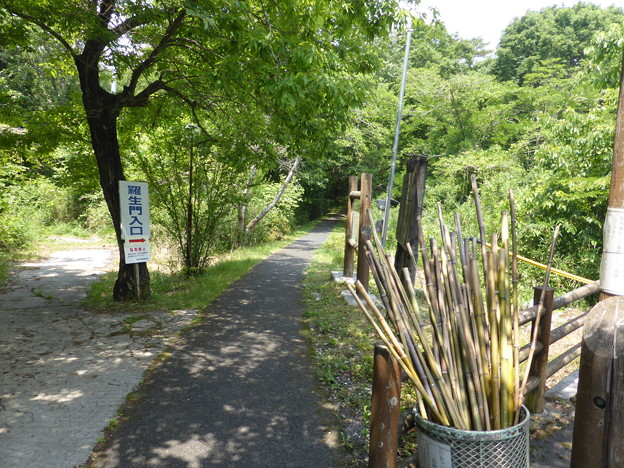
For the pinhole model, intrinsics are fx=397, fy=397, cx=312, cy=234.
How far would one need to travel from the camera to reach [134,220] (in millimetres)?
6168

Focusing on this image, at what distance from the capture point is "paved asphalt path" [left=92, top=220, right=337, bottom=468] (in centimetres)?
279

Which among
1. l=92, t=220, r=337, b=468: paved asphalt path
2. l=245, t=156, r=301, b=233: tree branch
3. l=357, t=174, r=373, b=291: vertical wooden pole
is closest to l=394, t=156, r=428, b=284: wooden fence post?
l=92, t=220, r=337, b=468: paved asphalt path

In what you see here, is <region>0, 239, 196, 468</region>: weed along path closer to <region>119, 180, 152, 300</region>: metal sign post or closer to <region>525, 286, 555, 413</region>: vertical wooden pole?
<region>119, 180, 152, 300</region>: metal sign post

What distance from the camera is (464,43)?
29.0m

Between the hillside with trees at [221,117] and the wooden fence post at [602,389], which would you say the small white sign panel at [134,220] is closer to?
the hillside with trees at [221,117]

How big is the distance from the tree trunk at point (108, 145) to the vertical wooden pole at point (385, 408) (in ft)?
17.5

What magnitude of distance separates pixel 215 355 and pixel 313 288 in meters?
3.63

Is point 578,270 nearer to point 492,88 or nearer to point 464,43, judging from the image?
point 492,88

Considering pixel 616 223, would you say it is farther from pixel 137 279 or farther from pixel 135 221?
pixel 137 279

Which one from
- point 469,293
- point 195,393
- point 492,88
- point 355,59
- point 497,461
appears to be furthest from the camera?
point 492,88

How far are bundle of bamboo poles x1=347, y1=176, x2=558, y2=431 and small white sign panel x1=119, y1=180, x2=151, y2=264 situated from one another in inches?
198

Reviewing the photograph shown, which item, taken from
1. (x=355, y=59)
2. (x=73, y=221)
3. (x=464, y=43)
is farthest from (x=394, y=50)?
(x=355, y=59)

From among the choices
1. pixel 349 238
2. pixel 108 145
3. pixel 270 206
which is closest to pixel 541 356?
pixel 349 238

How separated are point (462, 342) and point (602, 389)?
589 mm
